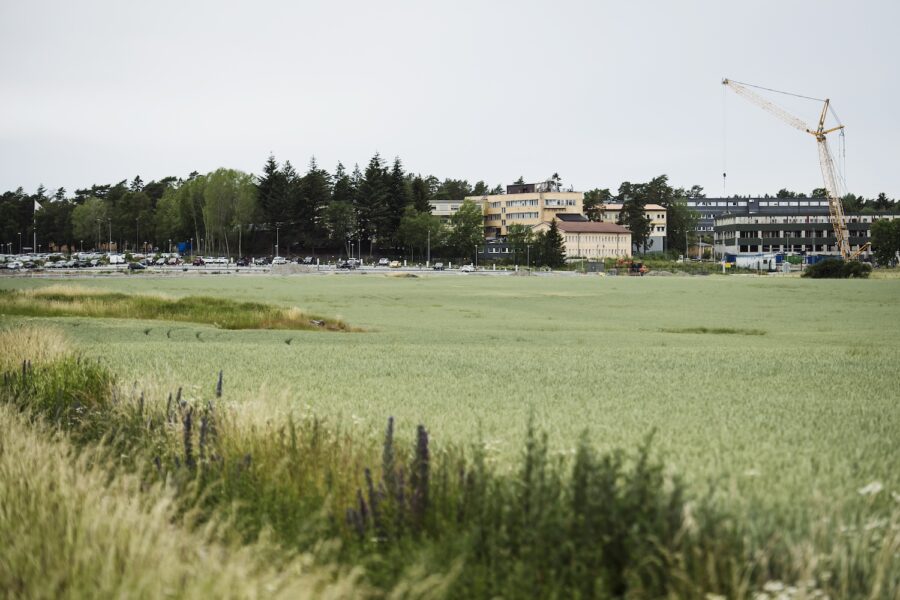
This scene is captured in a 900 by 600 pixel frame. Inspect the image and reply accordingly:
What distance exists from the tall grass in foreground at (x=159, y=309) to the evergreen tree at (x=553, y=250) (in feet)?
458

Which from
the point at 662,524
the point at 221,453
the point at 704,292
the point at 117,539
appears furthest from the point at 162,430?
the point at 704,292

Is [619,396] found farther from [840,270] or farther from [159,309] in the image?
[840,270]

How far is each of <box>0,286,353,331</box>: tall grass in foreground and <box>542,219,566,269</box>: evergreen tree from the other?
139674 millimetres

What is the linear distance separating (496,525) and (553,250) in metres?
182

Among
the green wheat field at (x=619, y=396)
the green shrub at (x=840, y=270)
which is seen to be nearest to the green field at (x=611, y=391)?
the green wheat field at (x=619, y=396)

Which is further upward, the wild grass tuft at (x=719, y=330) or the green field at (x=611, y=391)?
the green field at (x=611, y=391)

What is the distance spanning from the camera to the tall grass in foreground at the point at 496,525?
675cm

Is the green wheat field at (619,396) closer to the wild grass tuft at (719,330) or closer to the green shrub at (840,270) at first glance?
the wild grass tuft at (719,330)

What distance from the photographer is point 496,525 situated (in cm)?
823

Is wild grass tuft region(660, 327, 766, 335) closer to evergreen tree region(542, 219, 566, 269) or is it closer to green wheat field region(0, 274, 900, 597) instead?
green wheat field region(0, 274, 900, 597)

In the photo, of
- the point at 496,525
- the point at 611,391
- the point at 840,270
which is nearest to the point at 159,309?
the point at 611,391

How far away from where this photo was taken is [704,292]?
3258 inches

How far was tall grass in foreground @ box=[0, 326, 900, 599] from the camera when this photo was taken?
6754 mm

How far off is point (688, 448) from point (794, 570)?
3822 mm
